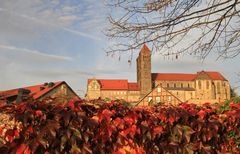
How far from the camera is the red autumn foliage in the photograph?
2586 millimetres

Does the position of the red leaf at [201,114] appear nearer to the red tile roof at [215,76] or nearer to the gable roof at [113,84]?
the gable roof at [113,84]

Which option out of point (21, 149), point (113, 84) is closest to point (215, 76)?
point (113, 84)

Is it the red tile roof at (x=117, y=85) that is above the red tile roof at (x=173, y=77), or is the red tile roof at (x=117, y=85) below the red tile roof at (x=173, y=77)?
below

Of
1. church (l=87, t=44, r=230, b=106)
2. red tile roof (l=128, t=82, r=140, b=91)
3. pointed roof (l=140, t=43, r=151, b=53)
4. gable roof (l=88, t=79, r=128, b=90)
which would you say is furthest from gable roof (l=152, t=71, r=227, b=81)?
pointed roof (l=140, t=43, r=151, b=53)

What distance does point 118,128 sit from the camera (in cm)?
301

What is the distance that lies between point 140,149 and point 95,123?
61 cm

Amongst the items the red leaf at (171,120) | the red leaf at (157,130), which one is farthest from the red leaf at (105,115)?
the red leaf at (171,120)

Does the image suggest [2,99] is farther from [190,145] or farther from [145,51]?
[145,51]

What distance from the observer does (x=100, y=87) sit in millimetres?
109625

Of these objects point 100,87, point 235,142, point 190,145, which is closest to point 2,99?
point 190,145

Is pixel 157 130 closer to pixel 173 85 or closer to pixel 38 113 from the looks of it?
pixel 38 113

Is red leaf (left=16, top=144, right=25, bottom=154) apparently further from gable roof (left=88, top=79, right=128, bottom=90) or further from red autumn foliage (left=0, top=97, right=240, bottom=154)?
gable roof (left=88, top=79, right=128, bottom=90)

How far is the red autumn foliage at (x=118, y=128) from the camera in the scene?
2.59 m

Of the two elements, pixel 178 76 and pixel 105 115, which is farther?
pixel 178 76
